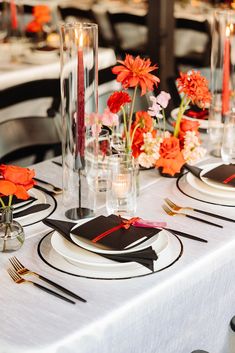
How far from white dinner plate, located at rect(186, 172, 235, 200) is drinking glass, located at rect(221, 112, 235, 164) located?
0.48ft

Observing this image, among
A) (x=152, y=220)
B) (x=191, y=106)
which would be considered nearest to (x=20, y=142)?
(x=191, y=106)

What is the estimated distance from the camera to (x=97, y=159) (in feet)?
6.34

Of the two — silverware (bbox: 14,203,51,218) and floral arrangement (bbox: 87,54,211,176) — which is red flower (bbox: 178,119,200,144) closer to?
floral arrangement (bbox: 87,54,211,176)

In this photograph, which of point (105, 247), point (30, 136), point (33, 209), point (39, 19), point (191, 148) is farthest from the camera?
point (39, 19)

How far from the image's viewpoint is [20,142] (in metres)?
2.64

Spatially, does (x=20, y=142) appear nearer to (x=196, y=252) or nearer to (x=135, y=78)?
(x=135, y=78)

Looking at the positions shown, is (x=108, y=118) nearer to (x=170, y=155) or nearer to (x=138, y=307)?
(x=170, y=155)

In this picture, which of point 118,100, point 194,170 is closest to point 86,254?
point 118,100

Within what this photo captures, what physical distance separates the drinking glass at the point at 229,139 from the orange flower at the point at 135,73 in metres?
0.40

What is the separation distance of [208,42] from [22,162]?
3.26m

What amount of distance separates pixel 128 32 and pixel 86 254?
480 centimetres

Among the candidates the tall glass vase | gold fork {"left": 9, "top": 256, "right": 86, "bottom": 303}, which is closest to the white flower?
the tall glass vase

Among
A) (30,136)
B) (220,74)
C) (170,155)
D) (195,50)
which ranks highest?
(220,74)

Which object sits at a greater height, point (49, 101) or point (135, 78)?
point (135, 78)
